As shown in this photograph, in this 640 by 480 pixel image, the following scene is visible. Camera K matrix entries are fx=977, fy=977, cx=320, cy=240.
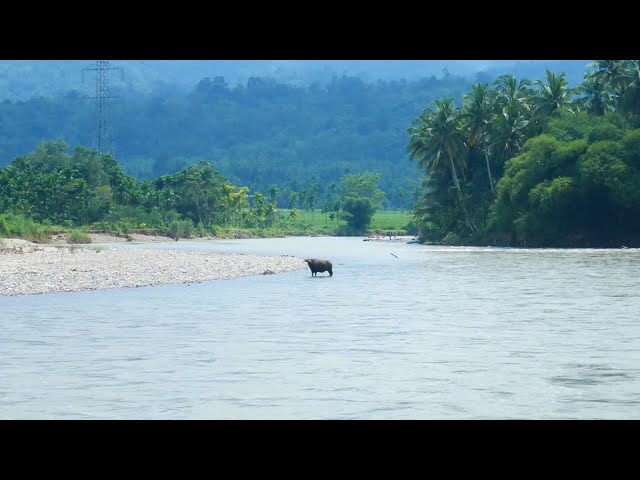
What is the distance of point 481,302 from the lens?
31875 mm

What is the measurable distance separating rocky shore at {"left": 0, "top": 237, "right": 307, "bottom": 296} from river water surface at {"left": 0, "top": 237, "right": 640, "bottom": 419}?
2.26 metres

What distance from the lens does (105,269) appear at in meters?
44.4

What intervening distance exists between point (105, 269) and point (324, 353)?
26.9 meters

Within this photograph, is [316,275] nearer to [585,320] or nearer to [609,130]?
[585,320]

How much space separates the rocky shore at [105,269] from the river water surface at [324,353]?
2264 millimetres

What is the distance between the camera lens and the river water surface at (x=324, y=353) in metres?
13.4

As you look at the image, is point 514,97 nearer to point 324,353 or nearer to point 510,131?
point 510,131

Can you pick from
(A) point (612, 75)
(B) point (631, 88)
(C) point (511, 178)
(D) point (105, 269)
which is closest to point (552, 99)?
(A) point (612, 75)

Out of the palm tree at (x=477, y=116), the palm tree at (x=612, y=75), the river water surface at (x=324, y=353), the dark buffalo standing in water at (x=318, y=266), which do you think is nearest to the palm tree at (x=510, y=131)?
the palm tree at (x=477, y=116)

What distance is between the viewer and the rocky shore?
3716cm

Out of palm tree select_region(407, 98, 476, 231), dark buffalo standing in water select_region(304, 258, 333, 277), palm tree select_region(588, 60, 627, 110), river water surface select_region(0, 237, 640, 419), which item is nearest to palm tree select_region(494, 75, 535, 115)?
palm tree select_region(407, 98, 476, 231)

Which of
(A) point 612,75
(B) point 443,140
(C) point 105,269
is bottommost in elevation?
(C) point 105,269

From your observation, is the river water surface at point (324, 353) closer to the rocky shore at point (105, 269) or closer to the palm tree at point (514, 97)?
the rocky shore at point (105, 269)
